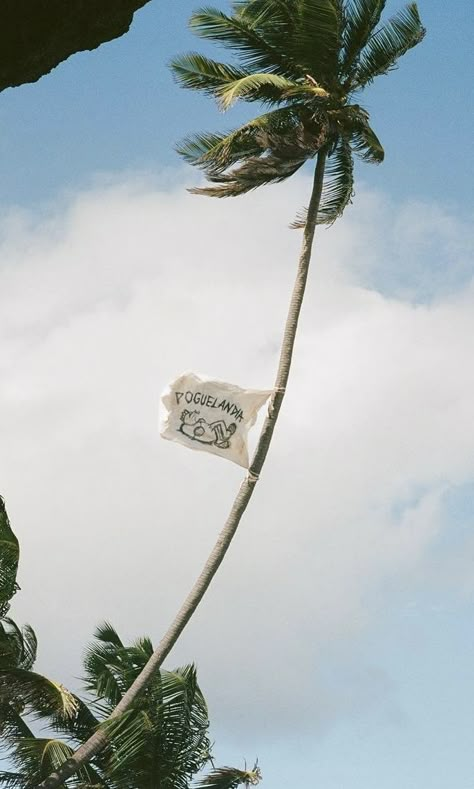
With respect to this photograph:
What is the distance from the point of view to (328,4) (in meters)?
20.8

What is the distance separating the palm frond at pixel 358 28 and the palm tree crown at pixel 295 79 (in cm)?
2

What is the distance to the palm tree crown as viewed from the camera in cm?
2080

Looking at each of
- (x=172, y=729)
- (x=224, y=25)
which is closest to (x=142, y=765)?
(x=172, y=729)

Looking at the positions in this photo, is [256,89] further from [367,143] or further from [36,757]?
[36,757]

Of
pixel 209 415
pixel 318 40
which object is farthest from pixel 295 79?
pixel 209 415

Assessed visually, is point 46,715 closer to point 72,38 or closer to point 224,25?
point 224,25

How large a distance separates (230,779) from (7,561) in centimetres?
520

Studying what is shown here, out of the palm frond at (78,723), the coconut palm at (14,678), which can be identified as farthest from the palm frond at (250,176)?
the palm frond at (78,723)

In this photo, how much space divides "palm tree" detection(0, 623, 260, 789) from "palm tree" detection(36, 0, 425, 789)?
4.81 m

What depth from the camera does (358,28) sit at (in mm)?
21703

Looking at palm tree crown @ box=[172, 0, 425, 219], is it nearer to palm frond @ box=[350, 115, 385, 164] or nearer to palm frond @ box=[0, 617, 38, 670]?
palm frond @ box=[350, 115, 385, 164]

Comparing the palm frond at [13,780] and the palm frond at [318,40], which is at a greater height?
the palm frond at [318,40]

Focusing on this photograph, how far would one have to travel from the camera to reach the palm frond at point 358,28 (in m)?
21.6

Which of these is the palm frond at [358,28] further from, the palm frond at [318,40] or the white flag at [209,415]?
the white flag at [209,415]
